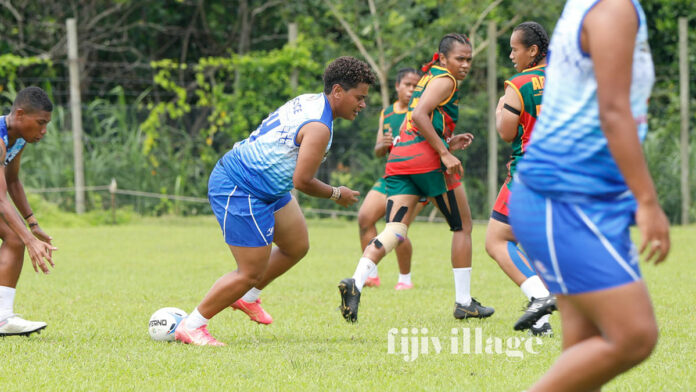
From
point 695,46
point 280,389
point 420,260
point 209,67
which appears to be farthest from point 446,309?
point 695,46

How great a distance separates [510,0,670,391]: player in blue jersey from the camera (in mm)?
2787

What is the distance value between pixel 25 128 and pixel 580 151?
410cm

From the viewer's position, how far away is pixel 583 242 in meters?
2.87

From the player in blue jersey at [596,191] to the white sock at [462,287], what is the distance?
385 centimetres

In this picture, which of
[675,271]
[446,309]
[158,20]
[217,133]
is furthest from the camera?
[158,20]

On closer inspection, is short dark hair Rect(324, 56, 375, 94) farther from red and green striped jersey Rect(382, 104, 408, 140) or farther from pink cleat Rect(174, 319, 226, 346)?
red and green striped jersey Rect(382, 104, 408, 140)

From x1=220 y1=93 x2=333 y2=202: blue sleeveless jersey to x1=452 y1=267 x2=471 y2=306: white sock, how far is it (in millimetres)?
1923

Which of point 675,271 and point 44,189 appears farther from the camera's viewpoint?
point 44,189

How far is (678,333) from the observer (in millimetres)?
5918

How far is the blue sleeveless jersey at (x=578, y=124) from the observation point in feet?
9.53

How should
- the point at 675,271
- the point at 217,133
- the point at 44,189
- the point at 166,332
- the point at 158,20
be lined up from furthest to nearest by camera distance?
1. the point at 158,20
2. the point at 217,133
3. the point at 44,189
4. the point at 675,271
5. the point at 166,332

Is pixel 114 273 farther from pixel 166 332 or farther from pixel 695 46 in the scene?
pixel 695 46

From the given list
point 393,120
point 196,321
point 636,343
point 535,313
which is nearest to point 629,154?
point 636,343

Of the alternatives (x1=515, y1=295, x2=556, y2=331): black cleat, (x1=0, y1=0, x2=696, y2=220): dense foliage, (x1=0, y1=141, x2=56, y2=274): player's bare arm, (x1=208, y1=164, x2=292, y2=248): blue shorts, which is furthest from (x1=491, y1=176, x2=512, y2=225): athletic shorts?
(x1=0, y1=0, x2=696, y2=220): dense foliage
